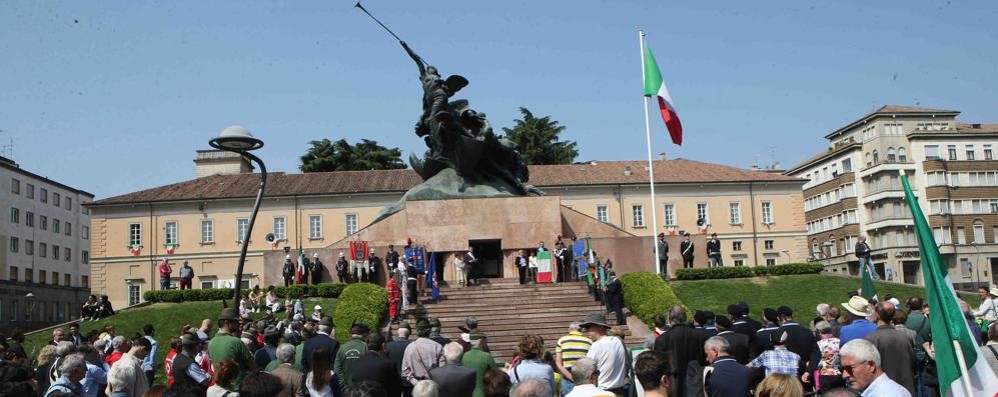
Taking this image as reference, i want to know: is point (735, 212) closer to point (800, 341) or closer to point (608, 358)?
point (800, 341)

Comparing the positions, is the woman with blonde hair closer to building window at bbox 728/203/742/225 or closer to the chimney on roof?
building window at bbox 728/203/742/225

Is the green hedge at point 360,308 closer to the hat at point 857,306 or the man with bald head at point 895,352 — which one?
the hat at point 857,306

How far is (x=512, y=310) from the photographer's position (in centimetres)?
2062

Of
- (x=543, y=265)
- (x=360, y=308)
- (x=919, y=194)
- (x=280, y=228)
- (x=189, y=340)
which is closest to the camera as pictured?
(x=189, y=340)

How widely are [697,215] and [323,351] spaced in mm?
55648

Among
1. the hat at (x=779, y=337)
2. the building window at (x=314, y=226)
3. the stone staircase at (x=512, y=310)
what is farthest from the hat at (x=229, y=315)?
the building window at (x=314, y=226)

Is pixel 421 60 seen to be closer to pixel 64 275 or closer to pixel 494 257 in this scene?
pixel 494 257

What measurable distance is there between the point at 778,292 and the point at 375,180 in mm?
38423

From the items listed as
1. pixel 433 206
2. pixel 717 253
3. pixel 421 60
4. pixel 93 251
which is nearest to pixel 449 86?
pixel 421 60

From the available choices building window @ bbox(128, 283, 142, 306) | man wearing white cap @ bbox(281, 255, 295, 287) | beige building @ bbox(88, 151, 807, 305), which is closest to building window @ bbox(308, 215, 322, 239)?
beige building @ bbox(88, 151, 807, 305)

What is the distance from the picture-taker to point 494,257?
26766 mm

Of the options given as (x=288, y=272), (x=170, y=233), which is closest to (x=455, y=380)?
(x=288, y=272)

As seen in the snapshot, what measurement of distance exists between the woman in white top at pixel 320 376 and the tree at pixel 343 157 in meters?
62.0

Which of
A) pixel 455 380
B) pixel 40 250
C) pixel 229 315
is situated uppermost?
pixel 40 250
